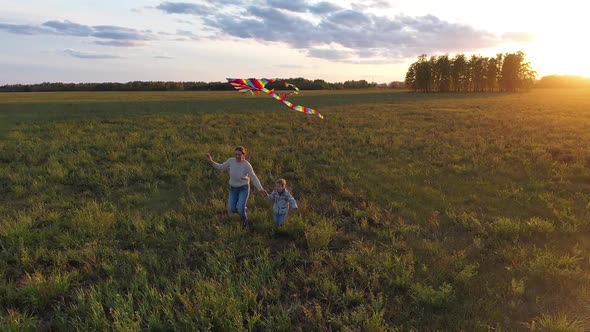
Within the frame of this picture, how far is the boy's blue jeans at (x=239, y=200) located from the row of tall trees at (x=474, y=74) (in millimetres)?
107008

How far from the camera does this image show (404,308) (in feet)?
15.9

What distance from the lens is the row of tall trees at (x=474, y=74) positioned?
98.6 meters

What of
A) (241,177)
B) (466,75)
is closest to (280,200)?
(241,177)

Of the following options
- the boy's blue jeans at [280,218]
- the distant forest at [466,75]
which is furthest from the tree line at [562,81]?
the boy's blue jeans at [280,218]

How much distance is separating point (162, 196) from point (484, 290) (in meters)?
7.58

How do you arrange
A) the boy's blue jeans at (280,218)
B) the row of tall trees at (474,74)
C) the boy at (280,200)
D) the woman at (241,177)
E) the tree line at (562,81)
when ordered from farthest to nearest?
the tree line at (562,81) → the row of tall trees at (474,74) → the woman at (241,177) → the boy's blue jeans at (280,218) → the boy at (280,200)

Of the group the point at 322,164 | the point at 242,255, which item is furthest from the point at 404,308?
the point at 322,164

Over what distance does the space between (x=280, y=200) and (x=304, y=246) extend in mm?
1013

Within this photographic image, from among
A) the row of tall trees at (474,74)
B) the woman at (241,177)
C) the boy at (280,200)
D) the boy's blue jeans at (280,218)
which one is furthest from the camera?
the row of tall trees at (474,74)

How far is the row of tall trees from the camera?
324 feet

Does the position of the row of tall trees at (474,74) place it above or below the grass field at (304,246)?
above

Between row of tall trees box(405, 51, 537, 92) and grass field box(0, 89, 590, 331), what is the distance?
325 feet

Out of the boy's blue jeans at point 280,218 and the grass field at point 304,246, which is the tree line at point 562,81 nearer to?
the grass field at point 304,246

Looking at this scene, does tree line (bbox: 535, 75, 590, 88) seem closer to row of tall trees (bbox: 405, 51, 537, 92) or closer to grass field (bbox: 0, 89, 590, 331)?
row of tall trees (bbox: 405, 51, 537, 92)
